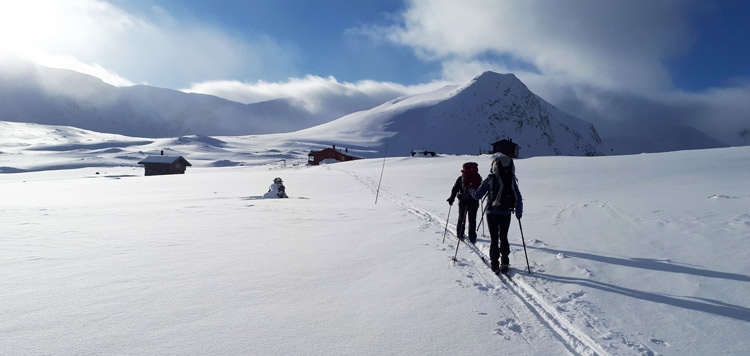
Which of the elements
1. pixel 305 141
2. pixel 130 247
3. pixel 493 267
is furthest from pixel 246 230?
pixel 305 141

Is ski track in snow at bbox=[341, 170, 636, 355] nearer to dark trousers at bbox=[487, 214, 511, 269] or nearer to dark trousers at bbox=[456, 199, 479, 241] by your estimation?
dark trousers at bbox=[487, 214, 511, 269]

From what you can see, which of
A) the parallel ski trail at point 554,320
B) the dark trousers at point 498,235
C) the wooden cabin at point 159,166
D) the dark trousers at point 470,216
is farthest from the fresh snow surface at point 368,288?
the wooden cabin at point 159,166

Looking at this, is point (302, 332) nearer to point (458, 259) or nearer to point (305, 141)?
point (458, 259)

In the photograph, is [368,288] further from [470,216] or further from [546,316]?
[470,216]

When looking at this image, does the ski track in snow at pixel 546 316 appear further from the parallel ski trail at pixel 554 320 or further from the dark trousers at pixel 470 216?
the dark trousers at pixel 470 216

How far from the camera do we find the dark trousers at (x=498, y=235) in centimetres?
628

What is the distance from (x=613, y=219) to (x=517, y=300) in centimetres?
738

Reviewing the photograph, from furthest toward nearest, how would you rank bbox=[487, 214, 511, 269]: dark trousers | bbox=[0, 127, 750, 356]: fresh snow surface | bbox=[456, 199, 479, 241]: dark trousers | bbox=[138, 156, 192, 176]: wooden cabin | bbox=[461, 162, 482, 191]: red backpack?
bbox=[138, 156, 192, 176]: wooden cabin → bbox=[461, 162, 482, 191]: red backpack → bbox=[456, 199, 479, 241]: dark trousers → bbox=[487, 214, 511, 269]: dark trousers → bbox=[0, 127, 750, 356]: fresh snow surface

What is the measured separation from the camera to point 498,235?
651cm

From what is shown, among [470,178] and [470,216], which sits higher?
[470,178]

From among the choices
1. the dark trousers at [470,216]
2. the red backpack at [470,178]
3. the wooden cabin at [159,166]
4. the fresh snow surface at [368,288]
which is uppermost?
the red backpack at [470,178]

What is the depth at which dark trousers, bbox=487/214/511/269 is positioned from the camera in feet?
20.6

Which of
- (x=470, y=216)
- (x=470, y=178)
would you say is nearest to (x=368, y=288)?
(x=470, y=216)

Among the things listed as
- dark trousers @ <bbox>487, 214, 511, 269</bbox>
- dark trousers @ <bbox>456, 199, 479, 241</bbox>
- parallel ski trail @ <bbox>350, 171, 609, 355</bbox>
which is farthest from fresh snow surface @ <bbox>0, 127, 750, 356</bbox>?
dark trousers @ <bbox>456, 199, 479, 241</bbox>
